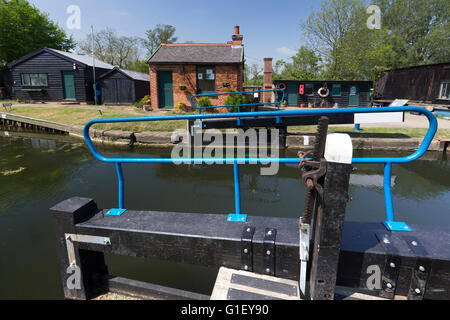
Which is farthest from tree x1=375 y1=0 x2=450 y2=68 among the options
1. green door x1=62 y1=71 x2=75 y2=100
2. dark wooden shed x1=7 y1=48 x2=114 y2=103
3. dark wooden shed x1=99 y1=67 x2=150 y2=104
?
green door x1=62 y1=71 x2=75 y2=100

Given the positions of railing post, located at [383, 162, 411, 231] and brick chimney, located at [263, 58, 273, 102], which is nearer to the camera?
railing post, located at [383, 162, 411, 231]

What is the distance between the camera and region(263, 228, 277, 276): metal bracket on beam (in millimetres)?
1756

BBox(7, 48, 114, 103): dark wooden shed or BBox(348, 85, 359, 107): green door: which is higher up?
BBox(7, 48, 114, 103): dark wooden shed

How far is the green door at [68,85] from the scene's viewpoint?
20.1 meters

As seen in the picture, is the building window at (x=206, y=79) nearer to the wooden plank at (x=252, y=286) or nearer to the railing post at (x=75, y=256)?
the railing post at (x=75, y=256)

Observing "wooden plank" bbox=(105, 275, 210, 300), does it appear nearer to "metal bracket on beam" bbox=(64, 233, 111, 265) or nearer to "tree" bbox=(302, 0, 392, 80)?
"metal bracket on beam" bbox=(64, 233, 111, 265)

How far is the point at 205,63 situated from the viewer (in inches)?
600

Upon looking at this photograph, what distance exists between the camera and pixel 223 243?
1.85 m

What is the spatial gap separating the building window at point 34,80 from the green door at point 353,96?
22.8 metres

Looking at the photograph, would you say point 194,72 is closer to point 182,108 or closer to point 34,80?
point 182,108

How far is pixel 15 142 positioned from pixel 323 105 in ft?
59.2

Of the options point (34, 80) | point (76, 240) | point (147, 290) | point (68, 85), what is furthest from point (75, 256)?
point (34, 80)

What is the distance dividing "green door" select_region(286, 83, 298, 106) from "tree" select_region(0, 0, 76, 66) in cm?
2730
